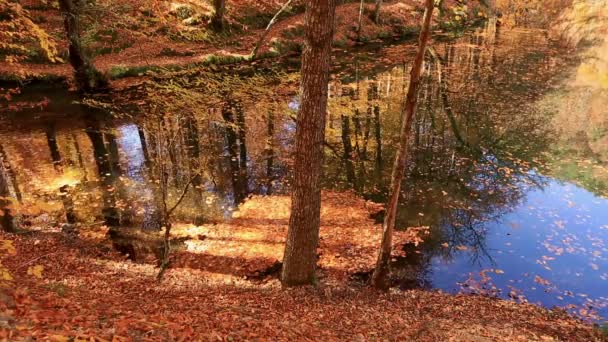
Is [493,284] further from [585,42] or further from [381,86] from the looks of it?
[585,42]

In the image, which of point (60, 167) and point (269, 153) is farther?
point (269, 153)

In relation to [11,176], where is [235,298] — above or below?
below

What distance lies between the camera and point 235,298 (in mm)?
8320

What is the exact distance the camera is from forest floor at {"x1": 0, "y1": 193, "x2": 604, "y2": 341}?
5316mm

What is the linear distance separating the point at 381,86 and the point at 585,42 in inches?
955

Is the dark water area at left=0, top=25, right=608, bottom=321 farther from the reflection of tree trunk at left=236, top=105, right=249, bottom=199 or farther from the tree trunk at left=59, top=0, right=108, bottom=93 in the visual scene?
the tree trunk at left=59, top=0, right=108, bottom=93

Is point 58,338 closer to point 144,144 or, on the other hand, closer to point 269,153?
point 269,153

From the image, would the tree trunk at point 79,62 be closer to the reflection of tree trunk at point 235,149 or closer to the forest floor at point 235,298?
the reflection of tree trunk at point 235,149

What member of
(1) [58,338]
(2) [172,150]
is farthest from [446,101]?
(1) [58,338]

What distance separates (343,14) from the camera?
39.4 m

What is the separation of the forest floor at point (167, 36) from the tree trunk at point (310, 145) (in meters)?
16.3

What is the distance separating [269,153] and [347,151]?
3.37 metres

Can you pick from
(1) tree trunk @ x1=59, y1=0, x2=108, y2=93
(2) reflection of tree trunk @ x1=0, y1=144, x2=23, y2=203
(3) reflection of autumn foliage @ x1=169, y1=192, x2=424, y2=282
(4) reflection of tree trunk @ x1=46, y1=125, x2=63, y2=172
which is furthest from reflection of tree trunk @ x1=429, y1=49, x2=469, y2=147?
(1) tree trunk @ x1=59, y1=0, x2=108, y2=93

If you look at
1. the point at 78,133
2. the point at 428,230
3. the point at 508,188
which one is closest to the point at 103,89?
the point at 78,133
